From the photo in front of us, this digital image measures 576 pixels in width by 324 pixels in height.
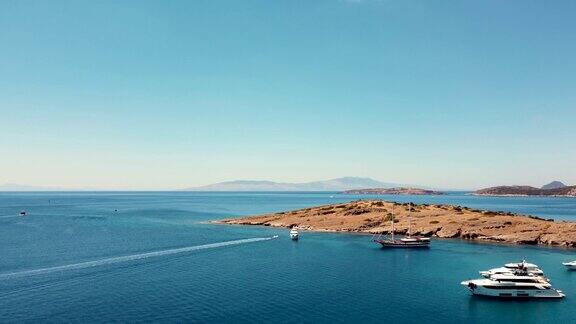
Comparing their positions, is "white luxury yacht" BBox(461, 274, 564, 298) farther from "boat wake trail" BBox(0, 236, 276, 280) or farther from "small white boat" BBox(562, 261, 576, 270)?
"boat wake trail" BBox(0, 236, 276, 280)

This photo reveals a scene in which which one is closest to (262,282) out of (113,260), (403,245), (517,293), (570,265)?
(113,260)

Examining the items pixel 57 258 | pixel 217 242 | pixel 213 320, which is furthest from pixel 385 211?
pixel 213 320

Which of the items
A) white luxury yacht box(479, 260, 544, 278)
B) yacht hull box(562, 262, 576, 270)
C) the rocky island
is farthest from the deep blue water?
the rocky island

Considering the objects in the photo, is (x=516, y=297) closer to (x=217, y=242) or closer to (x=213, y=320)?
(x=213, y=320)

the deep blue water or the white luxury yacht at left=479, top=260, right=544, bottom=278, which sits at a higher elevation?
the white luxury yacht at left=479, top=260, right=544, bottom=278

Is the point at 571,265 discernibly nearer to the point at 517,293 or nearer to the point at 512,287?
the point at 517,293

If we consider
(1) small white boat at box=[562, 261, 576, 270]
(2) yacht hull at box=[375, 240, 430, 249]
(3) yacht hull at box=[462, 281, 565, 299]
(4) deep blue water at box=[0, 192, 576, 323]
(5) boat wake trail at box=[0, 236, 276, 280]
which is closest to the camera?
(4) deep blue water at box=[0, 192, 576, 323]
